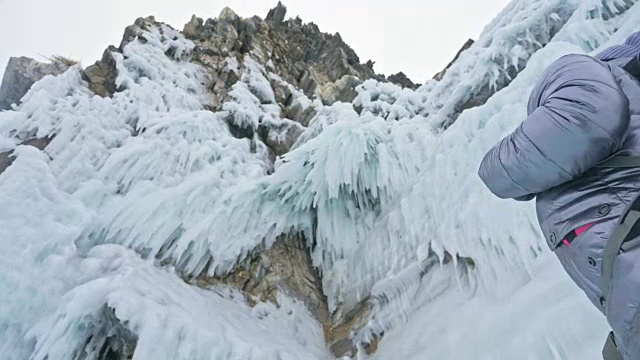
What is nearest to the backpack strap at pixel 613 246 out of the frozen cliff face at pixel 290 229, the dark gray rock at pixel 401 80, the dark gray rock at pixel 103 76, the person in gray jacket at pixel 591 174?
the person in gray jacket at pixel 591 174

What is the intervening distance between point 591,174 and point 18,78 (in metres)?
12.0

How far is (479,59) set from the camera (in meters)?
6.22

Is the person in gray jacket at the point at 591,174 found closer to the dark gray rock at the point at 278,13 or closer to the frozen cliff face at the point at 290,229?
the frozen cliff face at the point at 290,229

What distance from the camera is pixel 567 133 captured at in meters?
1.46

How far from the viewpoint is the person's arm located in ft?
4.71

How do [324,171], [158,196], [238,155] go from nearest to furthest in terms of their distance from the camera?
1. [158,196]
2. [324,171]
3. [238,155]

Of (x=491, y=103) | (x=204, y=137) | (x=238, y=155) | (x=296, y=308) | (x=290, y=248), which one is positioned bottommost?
(x=296, y=308)

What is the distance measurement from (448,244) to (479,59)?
319 centimetres

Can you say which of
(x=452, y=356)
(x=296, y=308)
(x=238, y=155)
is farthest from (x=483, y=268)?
(x=238, y=155)

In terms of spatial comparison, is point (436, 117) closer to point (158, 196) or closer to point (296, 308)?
point (296, 308)

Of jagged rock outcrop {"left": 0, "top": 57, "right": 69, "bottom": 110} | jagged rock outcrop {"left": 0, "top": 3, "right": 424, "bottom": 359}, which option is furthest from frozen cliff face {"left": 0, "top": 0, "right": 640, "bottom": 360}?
jagged rock outcrop {"left": 0, "top": 57, "right": 69, "bottom": 110}

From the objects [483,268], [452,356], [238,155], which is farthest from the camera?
[238,155]

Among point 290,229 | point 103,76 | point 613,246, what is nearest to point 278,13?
point 103,76

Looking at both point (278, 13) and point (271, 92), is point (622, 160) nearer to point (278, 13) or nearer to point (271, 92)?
point (271, 92)
